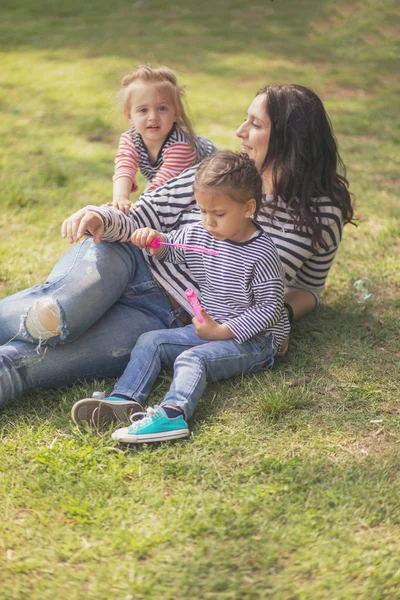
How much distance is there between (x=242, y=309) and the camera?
284 centimetres

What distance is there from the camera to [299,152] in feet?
9.61

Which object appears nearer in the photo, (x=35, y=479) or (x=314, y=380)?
(x=35, y=479)

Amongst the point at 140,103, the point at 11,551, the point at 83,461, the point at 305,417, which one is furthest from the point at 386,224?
the point at 11,551

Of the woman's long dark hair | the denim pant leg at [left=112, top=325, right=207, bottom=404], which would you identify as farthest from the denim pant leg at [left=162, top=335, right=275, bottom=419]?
the woman's long dark hair

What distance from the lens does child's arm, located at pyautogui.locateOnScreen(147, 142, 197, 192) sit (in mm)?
3361

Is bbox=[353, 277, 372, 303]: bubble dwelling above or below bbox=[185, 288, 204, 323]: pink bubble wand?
below

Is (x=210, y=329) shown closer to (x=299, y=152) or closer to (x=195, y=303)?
(x=195, y=303)

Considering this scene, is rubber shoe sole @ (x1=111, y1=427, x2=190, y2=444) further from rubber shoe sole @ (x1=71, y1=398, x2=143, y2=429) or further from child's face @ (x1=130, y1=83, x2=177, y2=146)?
child's face @ (x1=130, y1=83, x2=177, y2=146)

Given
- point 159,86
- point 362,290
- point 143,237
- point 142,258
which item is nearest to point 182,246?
point 143,237

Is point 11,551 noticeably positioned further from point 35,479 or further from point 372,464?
point 372,464

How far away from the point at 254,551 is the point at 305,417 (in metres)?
0.73

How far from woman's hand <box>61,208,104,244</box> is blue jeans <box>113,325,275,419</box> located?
0.45 m

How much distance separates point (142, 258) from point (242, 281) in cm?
Result: 50

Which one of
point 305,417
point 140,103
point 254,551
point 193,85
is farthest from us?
point 193,85
